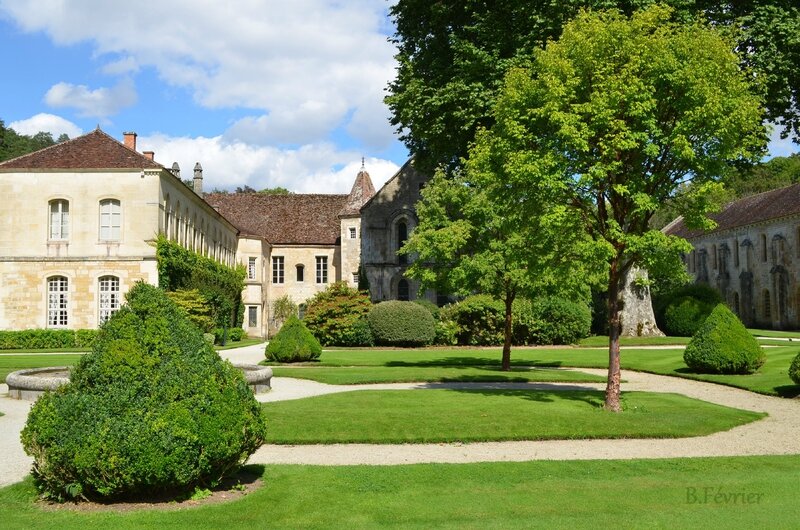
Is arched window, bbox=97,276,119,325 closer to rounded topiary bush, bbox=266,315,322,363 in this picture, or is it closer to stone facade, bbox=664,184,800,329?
rounded topiary bush, bbox=266,315,322,363

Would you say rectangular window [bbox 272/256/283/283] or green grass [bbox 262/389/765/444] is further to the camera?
rectangular window [bbox 272/256/283/283]

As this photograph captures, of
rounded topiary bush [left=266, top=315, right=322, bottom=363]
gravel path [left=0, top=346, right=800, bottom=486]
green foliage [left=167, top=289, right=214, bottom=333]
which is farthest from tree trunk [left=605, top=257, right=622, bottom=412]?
green foliage [left=167, top=289, right=214, bottom=333]

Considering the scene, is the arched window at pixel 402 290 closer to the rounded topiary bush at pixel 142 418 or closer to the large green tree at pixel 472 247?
the large green tree at pixel 472 247

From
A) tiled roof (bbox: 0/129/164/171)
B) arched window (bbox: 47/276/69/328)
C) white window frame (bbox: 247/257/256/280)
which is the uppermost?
tiled roof (bbox: 0/129/164/171)

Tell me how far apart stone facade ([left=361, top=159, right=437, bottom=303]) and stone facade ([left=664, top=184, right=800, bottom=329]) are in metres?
22.8

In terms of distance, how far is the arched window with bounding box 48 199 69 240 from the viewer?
110 ft

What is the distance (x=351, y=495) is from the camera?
24.0 ft

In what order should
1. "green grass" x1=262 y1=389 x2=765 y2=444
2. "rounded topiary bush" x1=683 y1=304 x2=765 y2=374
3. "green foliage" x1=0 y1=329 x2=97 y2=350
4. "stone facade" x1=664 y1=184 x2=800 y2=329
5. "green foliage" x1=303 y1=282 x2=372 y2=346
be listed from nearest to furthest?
"green grass" x1=262 y1=389 x2=765 y2=444 → "rounded topiary bush" x1=683 y1=304 x2=765 y2=374 → "green foliage" x1=0 y1=329 x2=97 y2=350 → "green foliage" x1=303 y1=282 x2=372 y2=346 → "stone facade" x1=664 y1=184 x2=800 y2=329

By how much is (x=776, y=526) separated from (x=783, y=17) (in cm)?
1920

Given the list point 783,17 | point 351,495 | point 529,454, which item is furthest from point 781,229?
point 351,495

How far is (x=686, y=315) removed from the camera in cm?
3684

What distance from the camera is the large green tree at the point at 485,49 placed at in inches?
819

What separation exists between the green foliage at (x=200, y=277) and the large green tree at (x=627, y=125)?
23349 millimetres

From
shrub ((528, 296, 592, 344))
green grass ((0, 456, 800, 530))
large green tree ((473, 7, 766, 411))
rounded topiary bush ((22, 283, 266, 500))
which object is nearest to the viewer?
green grass ((0, 456, 800, 530))
